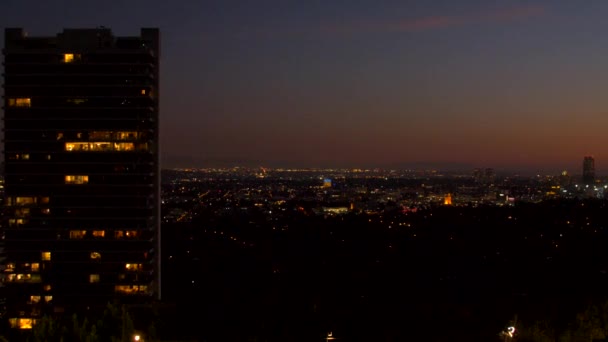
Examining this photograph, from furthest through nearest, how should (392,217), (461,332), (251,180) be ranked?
(251,180)
(392,217)
(461,332)

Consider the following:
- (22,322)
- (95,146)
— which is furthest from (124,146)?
(22,322)

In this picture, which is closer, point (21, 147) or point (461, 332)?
point (461, 332)

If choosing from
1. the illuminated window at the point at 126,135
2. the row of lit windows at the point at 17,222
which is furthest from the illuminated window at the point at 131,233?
the row of lit windows at the point at 17,222

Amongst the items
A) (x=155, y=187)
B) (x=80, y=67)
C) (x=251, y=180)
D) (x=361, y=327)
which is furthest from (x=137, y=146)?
(x=251, y=180)

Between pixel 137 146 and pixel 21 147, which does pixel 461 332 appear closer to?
pixel 137 146

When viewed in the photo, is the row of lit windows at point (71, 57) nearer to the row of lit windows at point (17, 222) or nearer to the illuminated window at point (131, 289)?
the row of lit windows at point (17, 222)

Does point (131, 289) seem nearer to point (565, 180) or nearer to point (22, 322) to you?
point (22, 322)
